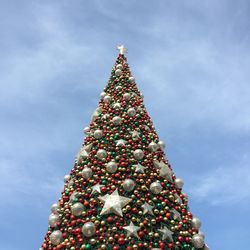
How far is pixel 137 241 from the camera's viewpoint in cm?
593

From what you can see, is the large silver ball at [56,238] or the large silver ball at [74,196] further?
the large silver ball at [74,196]

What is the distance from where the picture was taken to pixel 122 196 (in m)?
6.57

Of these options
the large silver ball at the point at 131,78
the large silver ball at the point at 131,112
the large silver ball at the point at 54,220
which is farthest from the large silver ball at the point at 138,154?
the large silver ball at the point at 131,78

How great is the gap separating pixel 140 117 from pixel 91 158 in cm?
186

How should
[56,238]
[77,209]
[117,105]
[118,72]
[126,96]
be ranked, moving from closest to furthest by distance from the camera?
1. [56,238]
2. [77,209]
3. [117,105]
4. [126,96]
5. [118,72]

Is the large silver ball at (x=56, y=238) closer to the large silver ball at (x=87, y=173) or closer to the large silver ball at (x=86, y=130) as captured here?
the large silver ball at (x=87, y=173)

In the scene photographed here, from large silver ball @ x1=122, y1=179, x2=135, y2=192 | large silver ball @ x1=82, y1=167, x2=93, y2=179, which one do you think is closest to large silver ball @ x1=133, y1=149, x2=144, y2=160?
Answer: large silver ball @ x1=122, y1=179, x2=135, y2=192

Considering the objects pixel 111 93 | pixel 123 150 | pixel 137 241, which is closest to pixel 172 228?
pixel 137 241

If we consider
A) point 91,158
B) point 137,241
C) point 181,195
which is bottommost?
point 137,241

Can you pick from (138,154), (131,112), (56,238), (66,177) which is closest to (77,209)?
(56,238)

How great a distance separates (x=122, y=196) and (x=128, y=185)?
9.9 inches

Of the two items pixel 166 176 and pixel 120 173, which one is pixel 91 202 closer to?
pixel 120 173

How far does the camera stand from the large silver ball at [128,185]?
6.65 metres

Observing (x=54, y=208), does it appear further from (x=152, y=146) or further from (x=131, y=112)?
(x=131, y=112)
